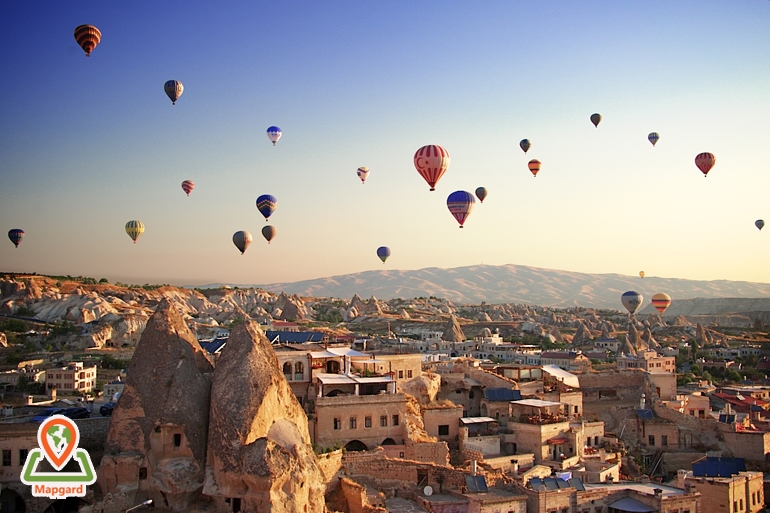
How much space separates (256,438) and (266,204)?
89.7 feet

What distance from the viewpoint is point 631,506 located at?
25.7 meters

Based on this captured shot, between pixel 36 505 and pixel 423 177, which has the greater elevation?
pixel 423 177

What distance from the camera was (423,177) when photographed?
41.1 metres

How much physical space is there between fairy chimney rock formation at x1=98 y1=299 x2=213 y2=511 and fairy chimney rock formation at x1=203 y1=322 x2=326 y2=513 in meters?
0.61

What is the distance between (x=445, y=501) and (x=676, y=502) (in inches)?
305

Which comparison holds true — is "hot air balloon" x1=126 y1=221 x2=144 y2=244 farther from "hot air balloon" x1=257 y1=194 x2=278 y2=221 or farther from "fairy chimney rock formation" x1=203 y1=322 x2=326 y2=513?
"fairy chimney rock formation" x1=203 y1=322 x2=326 y2=513

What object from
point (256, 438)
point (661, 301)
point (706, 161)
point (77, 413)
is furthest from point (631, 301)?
point (256, 438)

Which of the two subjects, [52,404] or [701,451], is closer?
[52,404]

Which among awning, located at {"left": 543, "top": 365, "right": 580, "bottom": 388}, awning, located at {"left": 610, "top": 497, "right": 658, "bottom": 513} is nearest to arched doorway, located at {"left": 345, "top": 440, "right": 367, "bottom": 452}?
awning, located at {"left": 610, "top": 497, "right": 658, "bottom": 513}

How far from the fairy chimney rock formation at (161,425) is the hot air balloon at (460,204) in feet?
73.5

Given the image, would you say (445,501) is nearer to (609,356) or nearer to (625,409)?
(625,409)

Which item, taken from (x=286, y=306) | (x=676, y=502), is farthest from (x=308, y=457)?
(x=286, y=306)

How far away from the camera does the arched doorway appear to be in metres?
→ 27.2

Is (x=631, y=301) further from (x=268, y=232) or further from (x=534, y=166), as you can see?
(x=268, y=232)
